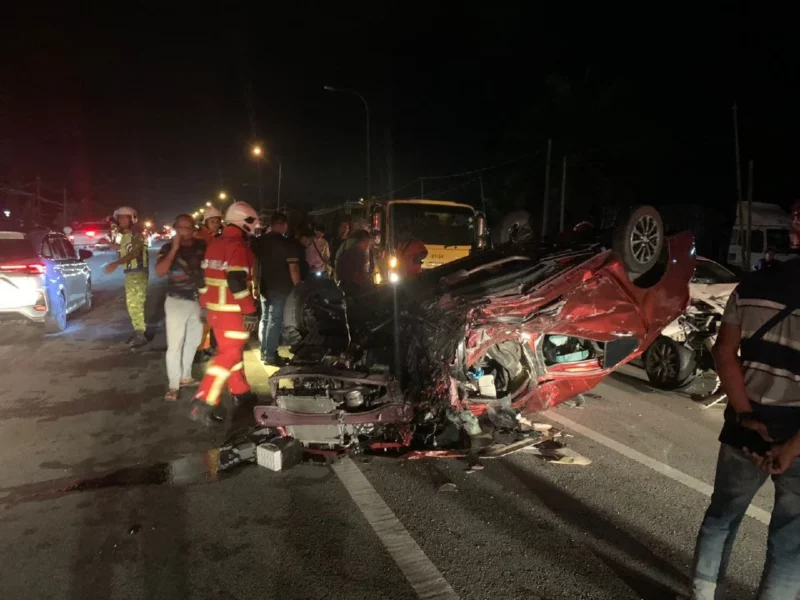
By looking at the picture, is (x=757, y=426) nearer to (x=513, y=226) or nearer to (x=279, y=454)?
(x=279, y=454)

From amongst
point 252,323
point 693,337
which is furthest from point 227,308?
point 693,337

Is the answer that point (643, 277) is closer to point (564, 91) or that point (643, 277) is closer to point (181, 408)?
point (181, 408)

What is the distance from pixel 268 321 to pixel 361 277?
135 cm

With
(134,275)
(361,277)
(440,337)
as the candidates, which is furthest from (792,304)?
(134,275)

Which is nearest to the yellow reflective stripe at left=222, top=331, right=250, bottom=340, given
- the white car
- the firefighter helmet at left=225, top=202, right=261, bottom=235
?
the firefighter helmet at left=225, top=202, right=261, bottom=235

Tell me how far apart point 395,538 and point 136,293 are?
5989 mm

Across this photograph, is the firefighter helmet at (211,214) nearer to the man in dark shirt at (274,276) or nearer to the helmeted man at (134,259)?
the man in dark shirt at (274,276)

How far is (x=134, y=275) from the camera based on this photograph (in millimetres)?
7656

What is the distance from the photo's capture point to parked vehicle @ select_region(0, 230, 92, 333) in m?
7.85

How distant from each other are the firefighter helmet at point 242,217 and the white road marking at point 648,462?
3.38 meters

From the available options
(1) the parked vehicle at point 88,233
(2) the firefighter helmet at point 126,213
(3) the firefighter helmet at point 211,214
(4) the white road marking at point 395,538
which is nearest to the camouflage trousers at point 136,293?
(2) the firefighter helmet at point 126,213

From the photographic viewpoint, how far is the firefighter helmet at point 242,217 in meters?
5.23

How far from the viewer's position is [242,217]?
5238 millimetres

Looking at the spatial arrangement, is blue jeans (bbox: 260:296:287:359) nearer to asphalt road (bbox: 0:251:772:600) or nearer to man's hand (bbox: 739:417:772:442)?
asphalt road (bbox: 0:251:772:600)
